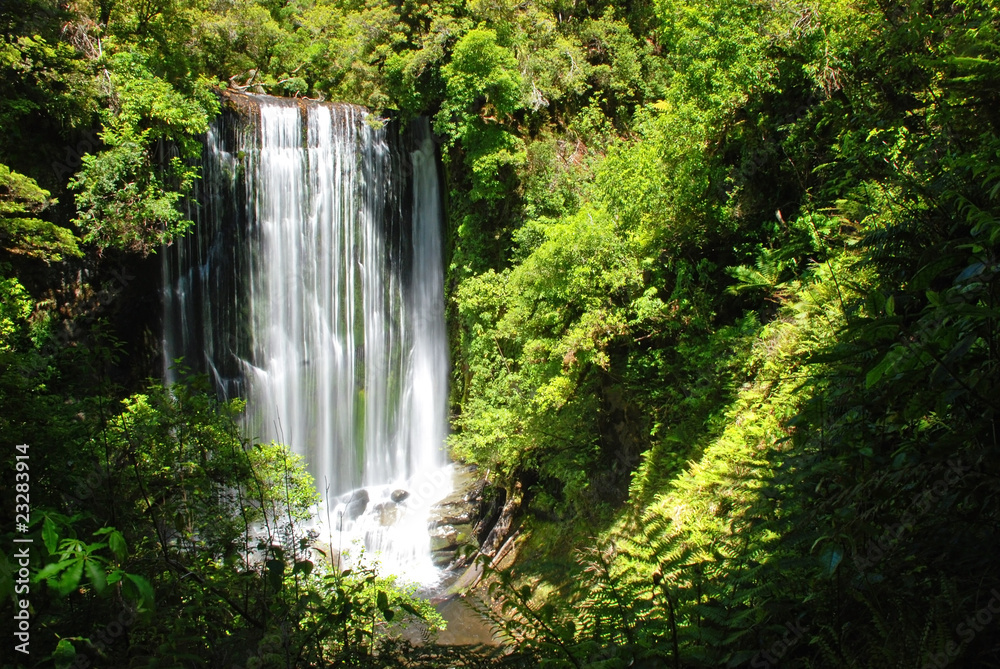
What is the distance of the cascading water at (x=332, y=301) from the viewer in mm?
14023

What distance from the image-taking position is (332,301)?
15.7m

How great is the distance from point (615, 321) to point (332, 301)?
938 centimetres

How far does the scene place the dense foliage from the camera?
2.09m

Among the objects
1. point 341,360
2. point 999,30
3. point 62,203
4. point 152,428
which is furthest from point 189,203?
point 999,30

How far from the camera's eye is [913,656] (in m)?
1.72

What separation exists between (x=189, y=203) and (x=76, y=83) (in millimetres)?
3376

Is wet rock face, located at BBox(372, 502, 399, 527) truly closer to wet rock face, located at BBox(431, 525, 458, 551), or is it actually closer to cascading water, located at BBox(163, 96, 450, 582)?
cascading water, located at BBox(163, 96, 450, 582)

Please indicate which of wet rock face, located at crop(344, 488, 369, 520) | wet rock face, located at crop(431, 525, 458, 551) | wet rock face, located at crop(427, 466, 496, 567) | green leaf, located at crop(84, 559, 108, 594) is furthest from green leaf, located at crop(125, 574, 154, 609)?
wet rock face, located at crop(344, 488, 369, 520)

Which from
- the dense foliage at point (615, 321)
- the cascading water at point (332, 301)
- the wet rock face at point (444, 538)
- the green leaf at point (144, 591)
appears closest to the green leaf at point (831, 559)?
the dense foliage at point (615, 321)

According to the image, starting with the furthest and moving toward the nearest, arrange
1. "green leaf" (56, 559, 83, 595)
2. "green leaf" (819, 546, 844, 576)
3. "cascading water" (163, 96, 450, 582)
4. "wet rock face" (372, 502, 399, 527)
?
"cascading water" (163, 96, 450, 582) → "wet rock face" (372, 502, 399, 527) → "green leaf" (819, 546, 844, 576) → "green leaf" (56, 559, 83, 595)

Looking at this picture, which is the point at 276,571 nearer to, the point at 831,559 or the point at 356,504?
the point at 831,559

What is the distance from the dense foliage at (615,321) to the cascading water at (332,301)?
1.23 metres

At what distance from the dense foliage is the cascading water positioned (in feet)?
4.02

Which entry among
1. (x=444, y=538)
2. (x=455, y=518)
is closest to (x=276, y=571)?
(x=444, y=538)
